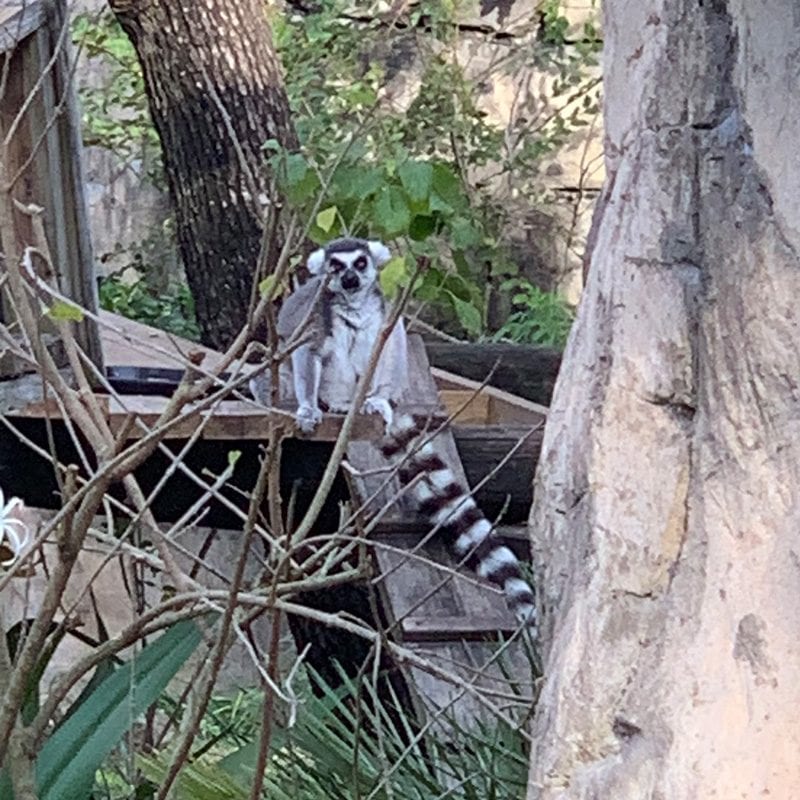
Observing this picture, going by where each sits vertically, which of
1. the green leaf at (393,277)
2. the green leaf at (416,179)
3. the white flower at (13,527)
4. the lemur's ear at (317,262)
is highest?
the green leaf at (416,179)

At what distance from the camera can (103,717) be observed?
181cm

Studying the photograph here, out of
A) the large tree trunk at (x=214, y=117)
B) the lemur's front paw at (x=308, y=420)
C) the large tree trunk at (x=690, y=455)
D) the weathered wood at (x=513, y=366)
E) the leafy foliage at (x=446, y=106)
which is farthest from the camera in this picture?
the leafy foliage at (x=446, y=106)

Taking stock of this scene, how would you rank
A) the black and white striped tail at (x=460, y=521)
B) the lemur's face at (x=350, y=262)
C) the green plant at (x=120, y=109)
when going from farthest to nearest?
the green plant at (x=120, y=109), the lemur's face at (x=350, y=262), the black and white striped tail at (x=460, y=521)

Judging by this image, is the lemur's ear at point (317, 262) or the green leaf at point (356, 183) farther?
the lemur's ear at point (317, 262)

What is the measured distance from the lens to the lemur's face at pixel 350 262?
3928 millimetres

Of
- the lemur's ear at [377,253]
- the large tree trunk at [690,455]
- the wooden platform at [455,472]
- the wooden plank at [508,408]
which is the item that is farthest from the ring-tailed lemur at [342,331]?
the large tree trunk at [690,455]

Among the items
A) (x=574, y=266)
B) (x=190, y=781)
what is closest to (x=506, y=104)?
(x=574, y=266)

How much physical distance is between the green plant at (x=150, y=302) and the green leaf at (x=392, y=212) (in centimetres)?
424

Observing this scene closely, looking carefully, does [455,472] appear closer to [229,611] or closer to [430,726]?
[430,726]

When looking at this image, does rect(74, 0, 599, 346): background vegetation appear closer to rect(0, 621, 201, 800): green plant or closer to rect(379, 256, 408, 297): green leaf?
rect(0, 621, 201, 800): green plant

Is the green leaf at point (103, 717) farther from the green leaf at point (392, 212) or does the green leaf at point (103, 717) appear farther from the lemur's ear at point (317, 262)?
the lemur's ear at point (317, 262)

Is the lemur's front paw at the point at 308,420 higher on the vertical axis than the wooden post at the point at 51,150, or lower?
lower

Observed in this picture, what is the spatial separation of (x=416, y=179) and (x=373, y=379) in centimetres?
62

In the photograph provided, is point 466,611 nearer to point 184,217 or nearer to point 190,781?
point 190,781
